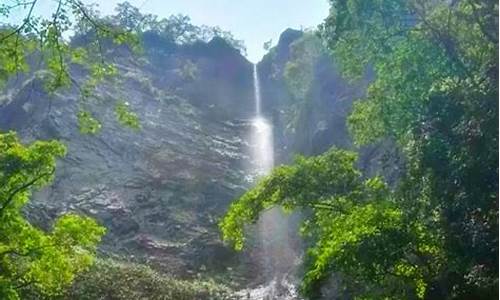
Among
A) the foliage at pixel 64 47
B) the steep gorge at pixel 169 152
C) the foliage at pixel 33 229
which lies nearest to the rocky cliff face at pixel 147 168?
the steep gorge at pixel 169 152

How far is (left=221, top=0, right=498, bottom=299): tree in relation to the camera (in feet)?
35.6

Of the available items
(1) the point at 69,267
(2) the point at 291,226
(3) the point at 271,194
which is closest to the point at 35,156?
(1) the point at 69,267

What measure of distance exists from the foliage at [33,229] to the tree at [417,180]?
3.31 metres

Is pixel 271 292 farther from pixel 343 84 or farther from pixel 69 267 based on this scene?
pixel 343 84

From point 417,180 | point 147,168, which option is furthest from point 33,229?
point 147,168

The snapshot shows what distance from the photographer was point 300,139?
1911 inches

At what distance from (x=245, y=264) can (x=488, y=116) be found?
2054cm

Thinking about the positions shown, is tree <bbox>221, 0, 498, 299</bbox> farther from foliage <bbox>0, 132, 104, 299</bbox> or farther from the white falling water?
the white falling water

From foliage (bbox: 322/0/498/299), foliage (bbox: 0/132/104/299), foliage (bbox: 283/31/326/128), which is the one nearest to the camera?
foliage (bbox: 322/0/498/299)

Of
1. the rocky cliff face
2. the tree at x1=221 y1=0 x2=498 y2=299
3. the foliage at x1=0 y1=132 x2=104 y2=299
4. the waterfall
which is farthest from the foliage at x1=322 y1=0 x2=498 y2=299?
the waterfall

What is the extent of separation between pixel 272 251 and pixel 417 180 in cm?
1973

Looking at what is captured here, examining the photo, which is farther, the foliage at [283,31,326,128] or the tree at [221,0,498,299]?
the foliage at [283,31,326,128]

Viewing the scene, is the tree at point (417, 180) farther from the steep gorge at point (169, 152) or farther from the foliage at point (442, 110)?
the steep gorge at point (169, 152)

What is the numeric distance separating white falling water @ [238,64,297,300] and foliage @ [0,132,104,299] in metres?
13.2
